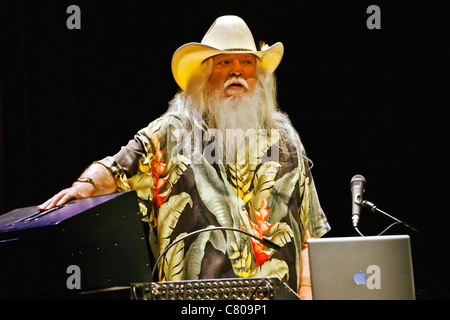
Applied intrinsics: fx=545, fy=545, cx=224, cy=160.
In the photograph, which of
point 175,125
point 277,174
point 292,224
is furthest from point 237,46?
point 292,224

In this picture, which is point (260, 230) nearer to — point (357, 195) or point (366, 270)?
point (357, 195)

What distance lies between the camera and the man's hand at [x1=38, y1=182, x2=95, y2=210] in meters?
1.88

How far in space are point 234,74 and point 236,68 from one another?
0.03 metres

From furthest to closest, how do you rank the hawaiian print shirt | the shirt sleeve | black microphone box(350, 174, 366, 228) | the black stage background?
the black stage background
the hawaiian print shirt
the shirt sleeve
black microphone box(350, 174, 366, 228)

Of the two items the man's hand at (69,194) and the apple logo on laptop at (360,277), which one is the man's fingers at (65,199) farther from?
the apple logo on laptop at (360,277)

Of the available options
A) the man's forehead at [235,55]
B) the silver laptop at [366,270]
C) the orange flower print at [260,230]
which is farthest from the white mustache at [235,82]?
the silver laptop at [366,270]

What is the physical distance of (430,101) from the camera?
324cm

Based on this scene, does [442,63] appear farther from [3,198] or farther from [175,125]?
[3,198]

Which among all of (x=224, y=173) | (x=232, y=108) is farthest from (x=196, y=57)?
(x=224, y=173)

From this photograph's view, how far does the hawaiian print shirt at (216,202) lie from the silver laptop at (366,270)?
0.94m

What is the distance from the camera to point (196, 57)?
2670 millimetres

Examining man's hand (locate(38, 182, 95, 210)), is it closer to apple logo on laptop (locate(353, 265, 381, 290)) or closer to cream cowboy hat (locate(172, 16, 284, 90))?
cream cowboy hat (locate(172, 16, 284, 90))

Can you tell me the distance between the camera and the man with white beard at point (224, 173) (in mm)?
2416

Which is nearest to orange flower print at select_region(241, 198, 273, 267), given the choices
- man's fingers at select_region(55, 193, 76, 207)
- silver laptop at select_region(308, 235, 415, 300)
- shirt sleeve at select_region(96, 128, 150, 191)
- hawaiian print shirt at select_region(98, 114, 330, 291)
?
hawaiian print shirt at select_region(98, 114, 330, 291)
